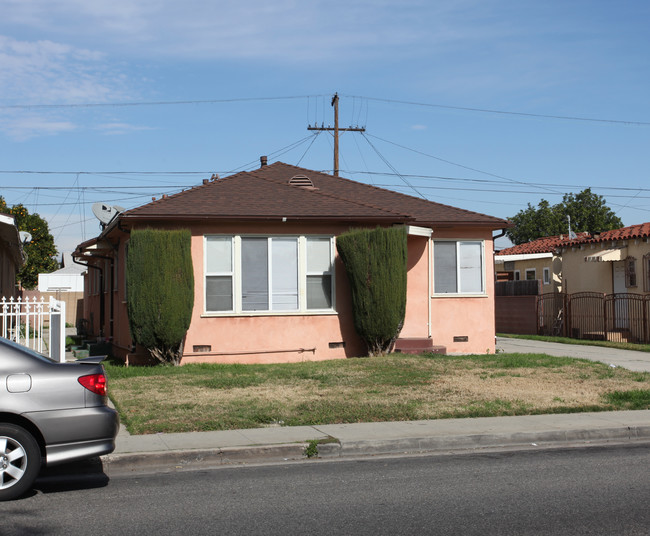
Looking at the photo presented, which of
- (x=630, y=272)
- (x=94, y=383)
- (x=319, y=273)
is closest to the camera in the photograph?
(x=94, y=383)

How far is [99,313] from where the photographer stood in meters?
24.1

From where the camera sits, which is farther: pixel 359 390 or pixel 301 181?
pixel 301 181

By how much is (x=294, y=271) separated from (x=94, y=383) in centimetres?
1029

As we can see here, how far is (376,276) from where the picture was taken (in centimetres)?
1656

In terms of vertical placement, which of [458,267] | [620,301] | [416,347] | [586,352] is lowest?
[586,352]

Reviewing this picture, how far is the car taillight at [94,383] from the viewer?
6.92 metres

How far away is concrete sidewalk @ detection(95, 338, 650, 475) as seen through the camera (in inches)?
329

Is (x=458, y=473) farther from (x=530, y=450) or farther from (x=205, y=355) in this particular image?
(x=205, y=355)

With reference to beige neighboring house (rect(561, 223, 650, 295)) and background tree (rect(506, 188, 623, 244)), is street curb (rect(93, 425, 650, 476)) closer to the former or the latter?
beige neighboring house (rect(561, 223, 650, 295))

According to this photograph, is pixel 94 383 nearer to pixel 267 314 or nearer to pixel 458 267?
pixel 267 314

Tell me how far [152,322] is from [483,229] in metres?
8.59

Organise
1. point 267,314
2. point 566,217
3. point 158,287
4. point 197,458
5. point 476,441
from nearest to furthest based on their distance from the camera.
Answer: point 197,458, point 476,441, point 158,287, point 267,314, point 566,217

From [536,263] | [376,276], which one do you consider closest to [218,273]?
[376,276]

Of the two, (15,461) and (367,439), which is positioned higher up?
(15,461)
